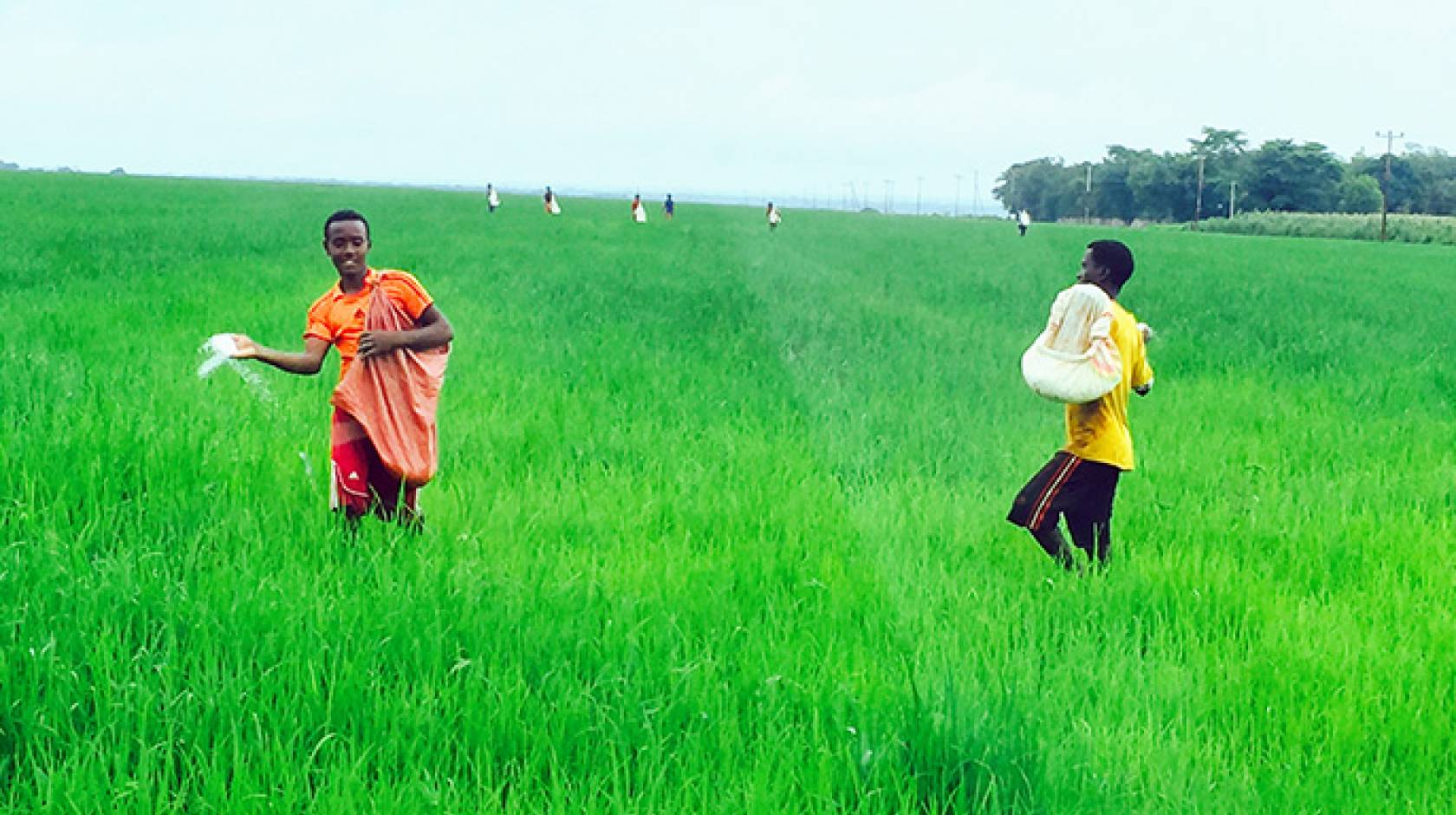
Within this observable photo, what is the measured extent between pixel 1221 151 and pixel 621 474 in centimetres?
11286

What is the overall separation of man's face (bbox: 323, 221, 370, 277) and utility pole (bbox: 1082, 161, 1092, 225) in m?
106

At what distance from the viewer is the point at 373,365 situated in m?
3.96

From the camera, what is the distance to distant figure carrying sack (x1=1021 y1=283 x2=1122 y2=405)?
4.01m

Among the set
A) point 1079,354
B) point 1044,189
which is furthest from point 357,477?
point 1044,189

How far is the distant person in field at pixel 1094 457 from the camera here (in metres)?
4.16

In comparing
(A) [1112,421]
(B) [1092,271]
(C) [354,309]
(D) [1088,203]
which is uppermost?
(D) [1088,203]

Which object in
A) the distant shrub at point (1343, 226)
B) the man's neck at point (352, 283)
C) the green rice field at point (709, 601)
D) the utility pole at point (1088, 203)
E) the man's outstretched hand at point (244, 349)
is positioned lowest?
the green rice field at point (709, 601)

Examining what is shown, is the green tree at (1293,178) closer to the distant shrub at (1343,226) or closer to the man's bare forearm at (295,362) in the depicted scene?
the distant shrub at (1343,226)

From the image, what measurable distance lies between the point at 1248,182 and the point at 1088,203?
1515cm

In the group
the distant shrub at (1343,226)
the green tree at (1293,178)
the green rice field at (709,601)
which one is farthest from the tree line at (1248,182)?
the green rice field at (709,601)

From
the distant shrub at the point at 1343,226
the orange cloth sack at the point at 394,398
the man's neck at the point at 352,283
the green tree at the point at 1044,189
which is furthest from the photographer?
the green tree at the point at 1044,189

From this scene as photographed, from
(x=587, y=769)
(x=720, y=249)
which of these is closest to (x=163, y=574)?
(x=587, y=769)

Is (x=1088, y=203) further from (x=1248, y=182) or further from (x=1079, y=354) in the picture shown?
(x=1079, y=354)

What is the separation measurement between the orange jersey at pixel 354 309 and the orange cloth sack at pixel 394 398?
40 millimetres
